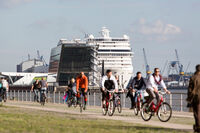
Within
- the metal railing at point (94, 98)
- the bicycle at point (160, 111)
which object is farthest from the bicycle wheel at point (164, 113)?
the metal railing at point (94, 98)

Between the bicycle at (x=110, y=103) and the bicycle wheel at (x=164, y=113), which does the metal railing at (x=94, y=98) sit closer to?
the bicycle at (x=110, y=103)

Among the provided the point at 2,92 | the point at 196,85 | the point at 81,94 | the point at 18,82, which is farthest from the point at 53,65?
the point at 196,85

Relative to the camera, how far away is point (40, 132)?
1170cm

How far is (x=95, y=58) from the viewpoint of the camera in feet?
470

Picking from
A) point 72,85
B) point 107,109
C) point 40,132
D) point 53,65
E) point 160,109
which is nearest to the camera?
point 40,132

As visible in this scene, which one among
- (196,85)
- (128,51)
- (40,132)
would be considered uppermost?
(128,51)

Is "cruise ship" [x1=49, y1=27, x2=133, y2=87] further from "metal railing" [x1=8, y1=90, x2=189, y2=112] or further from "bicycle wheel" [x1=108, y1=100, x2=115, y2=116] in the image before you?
→ "bicycle wheel" [x1=108, y1=100, x2=115, y2=116]

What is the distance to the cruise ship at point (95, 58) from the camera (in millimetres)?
141000

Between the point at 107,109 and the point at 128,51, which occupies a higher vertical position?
the point at 128,51

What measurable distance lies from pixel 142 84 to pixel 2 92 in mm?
17488

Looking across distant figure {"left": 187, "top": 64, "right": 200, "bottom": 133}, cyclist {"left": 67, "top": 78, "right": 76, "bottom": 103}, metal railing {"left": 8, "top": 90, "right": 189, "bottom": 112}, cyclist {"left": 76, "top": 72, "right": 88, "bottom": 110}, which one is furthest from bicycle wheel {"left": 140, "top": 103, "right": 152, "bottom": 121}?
cyclist {"left": 67, "top": 78, "right": 76, "bottom": 103}

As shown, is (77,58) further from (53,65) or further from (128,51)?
(53,65)

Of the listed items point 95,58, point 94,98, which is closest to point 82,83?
point 94,98

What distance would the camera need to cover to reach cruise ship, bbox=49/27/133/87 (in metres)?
141
